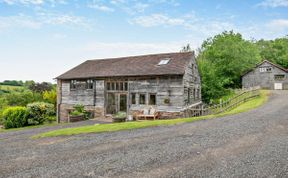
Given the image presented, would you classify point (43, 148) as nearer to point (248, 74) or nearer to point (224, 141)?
point (224, 141)

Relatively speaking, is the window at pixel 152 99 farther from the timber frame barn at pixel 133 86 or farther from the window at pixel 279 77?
the window at pixel 279 77

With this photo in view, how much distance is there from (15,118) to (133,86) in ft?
39.4

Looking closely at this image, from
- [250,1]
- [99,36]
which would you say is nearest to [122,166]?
[250,1]

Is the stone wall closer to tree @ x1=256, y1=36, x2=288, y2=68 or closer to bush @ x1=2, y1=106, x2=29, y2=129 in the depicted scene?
bush @ x1=2, y1=106, x2=29, y2=129

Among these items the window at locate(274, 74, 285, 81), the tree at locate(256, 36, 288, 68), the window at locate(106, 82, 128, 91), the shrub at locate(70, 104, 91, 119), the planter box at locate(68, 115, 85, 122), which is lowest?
the planter box at locate(68, 115, 85, 122)

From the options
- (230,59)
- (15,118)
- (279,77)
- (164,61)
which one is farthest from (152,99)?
(279,77)

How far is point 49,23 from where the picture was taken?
22.3 metres

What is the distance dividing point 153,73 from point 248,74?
31302mm

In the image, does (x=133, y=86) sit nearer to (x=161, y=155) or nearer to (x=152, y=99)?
(x=152, y=99)

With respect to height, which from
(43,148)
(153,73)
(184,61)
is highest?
(184,61)

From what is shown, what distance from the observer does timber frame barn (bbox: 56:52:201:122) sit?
18250mm

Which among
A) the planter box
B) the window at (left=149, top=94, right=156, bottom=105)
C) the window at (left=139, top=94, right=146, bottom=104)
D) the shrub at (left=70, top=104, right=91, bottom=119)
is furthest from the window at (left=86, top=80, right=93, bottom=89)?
the window at (left=149, top=94, right=156, bottom=105)

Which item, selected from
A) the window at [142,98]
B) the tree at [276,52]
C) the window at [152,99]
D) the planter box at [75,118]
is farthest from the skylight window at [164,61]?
the tree at [276,52]

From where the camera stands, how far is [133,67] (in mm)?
21328
